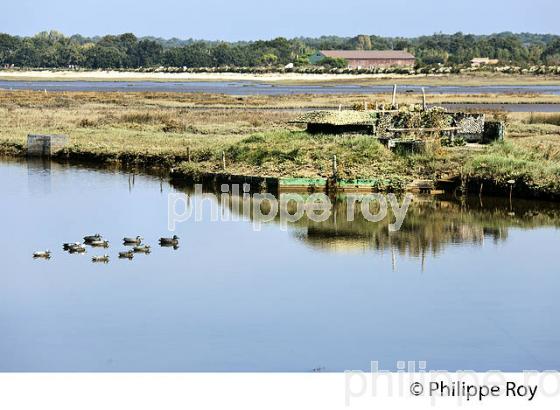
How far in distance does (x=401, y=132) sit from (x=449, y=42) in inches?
6403

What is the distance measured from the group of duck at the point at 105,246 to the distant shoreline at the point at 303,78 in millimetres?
89713

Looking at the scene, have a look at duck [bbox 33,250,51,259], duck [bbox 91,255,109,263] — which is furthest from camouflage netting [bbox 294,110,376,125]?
duck [bbox 33,250,51,259]

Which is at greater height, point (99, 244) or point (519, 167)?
point (519, 167)

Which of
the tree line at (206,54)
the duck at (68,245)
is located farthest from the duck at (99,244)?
the tree line at (206,54)

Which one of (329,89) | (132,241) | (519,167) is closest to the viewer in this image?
(132,241)

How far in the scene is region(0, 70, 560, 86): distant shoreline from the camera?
4643 inches

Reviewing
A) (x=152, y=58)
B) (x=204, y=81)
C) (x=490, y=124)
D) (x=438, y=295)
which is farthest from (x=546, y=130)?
(x=152, y=58)

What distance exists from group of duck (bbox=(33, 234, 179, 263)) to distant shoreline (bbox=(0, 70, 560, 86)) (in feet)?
294

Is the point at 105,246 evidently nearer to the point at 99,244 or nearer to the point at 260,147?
the point at 99,244

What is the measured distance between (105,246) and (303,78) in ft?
356

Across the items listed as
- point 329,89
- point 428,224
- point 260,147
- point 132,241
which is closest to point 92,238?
point 132,241

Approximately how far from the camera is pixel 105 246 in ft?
83.5

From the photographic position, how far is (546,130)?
4466 cm

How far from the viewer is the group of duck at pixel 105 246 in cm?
2434
